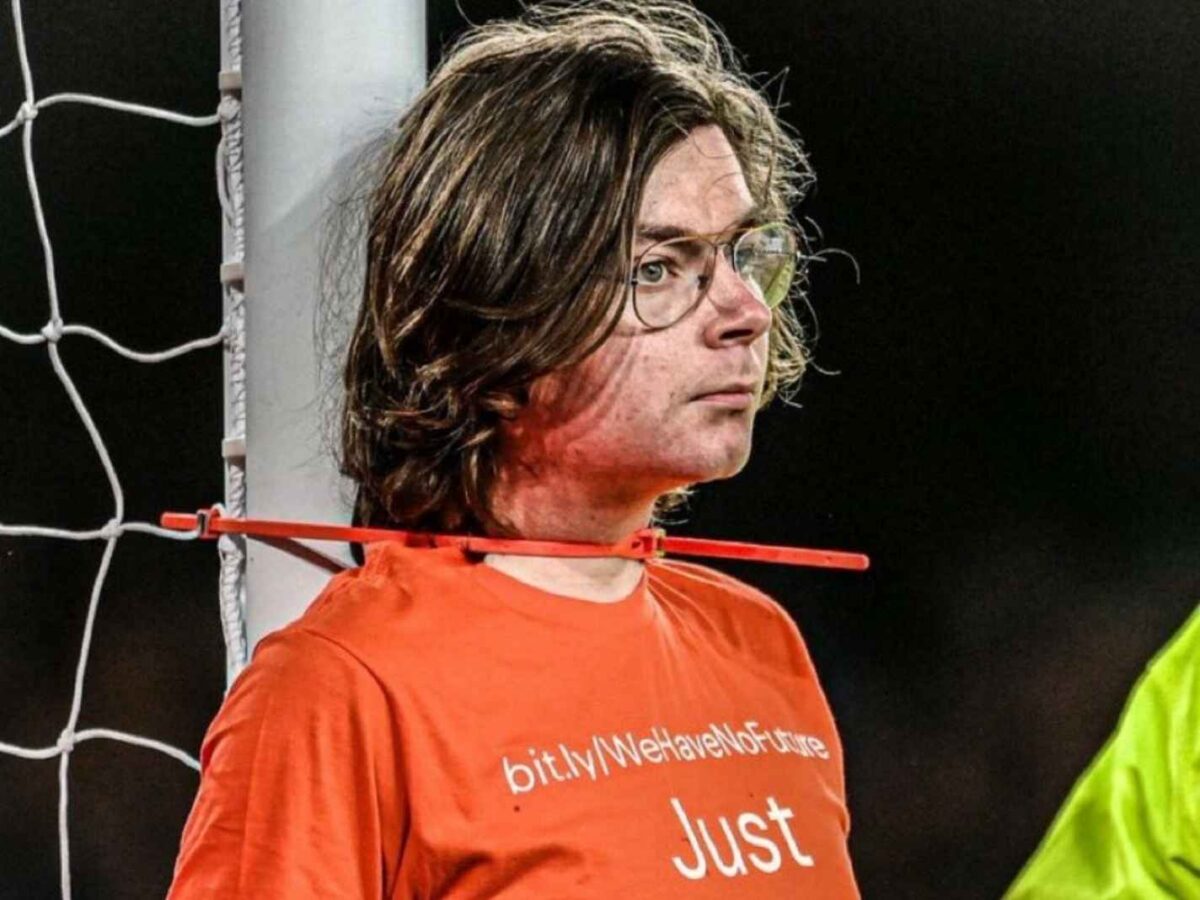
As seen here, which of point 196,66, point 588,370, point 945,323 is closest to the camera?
point 588,370

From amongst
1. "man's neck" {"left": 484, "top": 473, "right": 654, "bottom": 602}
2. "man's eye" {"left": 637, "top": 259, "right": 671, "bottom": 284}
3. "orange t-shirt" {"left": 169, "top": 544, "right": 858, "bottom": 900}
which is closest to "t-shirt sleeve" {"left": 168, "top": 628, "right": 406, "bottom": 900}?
"orange t-shirt" {"left": 169, "top": 544, "right": 858, "bottom": 900}

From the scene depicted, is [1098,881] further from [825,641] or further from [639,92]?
[825,641]

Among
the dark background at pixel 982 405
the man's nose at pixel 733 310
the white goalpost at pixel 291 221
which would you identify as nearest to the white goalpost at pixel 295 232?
the white goalpost at pixel 291 221

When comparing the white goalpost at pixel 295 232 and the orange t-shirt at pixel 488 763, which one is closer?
the orange t-shirt at pixel 488 763

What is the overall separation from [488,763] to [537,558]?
114mm

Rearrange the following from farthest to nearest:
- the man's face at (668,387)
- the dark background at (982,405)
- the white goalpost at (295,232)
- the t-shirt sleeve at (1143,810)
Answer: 1. the dark background at (982,405)
2. the white goalpost at (295,232)
3. the man's face at (668,387)
4. the t-shirt sleeve at (1143,810)

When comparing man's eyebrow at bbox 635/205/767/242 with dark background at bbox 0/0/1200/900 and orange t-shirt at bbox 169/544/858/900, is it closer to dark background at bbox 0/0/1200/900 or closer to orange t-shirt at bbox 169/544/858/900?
orange t-shirt at bbox 169/544/858/900

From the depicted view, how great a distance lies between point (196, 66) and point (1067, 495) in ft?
3.36

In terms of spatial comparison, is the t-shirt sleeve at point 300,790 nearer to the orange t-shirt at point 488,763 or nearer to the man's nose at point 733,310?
the orange t-shirt at point 488,763

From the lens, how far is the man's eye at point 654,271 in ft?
2.83

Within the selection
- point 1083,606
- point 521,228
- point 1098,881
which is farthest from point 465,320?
point 1083,606

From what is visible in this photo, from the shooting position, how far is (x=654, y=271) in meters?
0.86

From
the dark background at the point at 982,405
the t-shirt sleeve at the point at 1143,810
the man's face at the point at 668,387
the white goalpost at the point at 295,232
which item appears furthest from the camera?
the dark background at the point at 982,405

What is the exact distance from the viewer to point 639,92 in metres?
0.89
